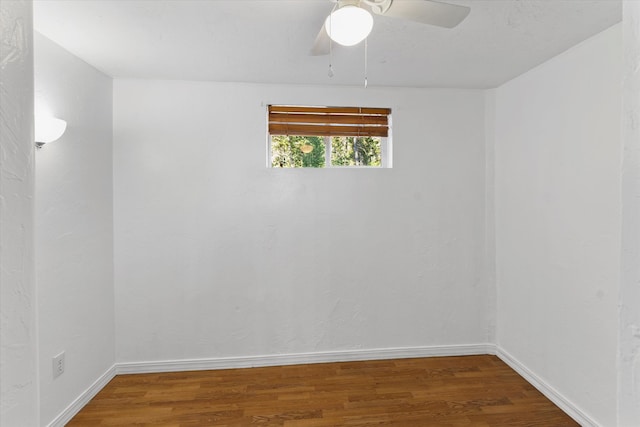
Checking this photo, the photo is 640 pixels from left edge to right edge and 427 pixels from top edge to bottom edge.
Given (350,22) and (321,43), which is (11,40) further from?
(321,43)

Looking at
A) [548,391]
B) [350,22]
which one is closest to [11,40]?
[350,22]

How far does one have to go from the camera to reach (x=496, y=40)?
6.99 ft

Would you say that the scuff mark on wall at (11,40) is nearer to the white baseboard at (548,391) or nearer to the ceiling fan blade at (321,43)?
the ceiling fan blade at (321,43)

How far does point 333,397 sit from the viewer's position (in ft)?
8.10

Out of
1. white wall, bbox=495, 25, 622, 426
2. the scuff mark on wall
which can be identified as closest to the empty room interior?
white wall, bbox=495, 25, 622, 426

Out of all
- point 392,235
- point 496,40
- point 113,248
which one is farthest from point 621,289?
point 113,248

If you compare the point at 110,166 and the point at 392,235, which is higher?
the point at 110,166

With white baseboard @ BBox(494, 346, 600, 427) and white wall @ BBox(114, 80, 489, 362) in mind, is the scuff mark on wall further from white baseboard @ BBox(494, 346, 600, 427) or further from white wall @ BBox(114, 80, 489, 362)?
white baseboard @ BBox(494, 346, 600, 427)

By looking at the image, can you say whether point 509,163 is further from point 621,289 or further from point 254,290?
point 621,289

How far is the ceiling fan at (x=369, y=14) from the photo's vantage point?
3.93 feet

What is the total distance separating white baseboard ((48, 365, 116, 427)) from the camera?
7.10ft

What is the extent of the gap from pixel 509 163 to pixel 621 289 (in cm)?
250

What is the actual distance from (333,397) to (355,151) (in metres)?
1.93

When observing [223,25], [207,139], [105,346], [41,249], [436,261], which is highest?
[223,25]
